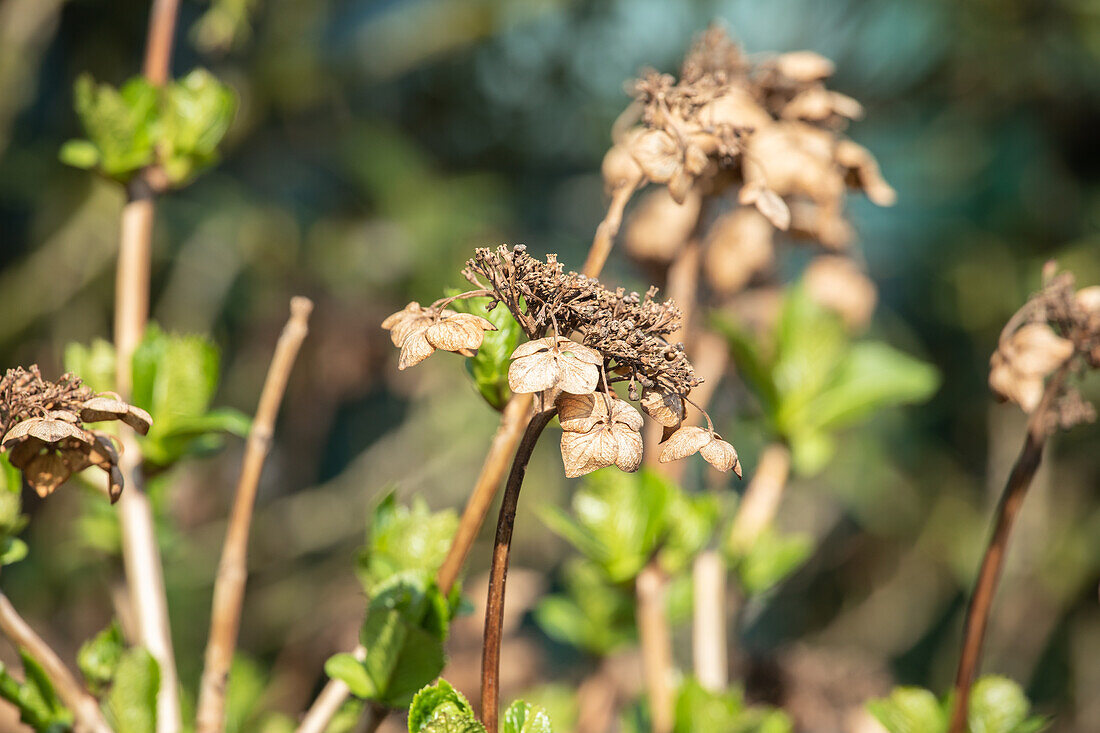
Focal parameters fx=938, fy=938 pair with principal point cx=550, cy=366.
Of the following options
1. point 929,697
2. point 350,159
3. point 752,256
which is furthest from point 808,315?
point 350,159

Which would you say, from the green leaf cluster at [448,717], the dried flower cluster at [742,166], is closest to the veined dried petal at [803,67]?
the dried flower cluster at [742,166]

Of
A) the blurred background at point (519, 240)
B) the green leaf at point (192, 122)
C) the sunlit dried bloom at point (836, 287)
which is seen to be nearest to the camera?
the green leaf at point (192, 122)

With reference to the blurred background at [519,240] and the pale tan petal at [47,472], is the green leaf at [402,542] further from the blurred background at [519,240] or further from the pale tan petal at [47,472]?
the blurred background at [519,240]

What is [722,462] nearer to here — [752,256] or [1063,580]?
[752,256]

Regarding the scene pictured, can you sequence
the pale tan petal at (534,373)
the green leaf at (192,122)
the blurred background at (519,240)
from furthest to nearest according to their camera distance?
the blurred background at (519,240) → the green leaf at (192,122) → the pale tan petal at (534,373)

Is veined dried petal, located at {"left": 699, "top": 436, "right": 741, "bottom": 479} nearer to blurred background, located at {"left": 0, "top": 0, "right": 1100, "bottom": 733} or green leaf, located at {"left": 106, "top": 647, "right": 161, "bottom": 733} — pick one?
green leaf, located at {"left": 106, "top": 647, "right": 161, "bottom": 733}

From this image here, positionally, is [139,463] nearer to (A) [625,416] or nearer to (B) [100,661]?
(B) [100,661]
